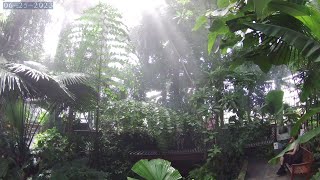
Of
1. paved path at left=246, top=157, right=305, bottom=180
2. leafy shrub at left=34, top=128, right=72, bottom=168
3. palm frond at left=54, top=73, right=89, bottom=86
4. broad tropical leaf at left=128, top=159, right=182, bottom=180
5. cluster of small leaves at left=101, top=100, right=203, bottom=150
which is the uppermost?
palm frond at left=54, top=73, right=89, bottom=86

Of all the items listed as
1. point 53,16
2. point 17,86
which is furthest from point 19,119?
point 53,16

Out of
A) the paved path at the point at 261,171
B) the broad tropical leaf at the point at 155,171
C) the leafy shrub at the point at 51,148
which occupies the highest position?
the leafy shrub at the point at 51,148

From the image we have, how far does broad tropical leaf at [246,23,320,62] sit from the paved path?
16.8 feet

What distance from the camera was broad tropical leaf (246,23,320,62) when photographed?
3.09 m

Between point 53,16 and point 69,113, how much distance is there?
6610 mm

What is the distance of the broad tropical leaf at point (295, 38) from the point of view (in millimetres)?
3088

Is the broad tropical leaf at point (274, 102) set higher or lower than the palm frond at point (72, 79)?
lower

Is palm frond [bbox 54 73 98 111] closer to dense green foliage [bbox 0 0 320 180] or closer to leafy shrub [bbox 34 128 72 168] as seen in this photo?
dense green foliage [bbox 0 0 320 180]

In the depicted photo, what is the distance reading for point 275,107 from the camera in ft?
31.3

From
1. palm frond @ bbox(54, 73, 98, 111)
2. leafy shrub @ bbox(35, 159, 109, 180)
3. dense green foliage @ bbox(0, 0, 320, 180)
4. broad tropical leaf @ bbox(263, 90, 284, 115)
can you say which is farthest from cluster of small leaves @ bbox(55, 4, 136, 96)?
broad tropical leaf @ bbox(263, 90, 284, 115)

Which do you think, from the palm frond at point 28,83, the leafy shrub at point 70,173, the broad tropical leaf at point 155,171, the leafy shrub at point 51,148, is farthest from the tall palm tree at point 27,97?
the broad tropical leaf at point 155,171

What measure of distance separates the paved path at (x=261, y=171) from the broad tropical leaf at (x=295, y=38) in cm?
512

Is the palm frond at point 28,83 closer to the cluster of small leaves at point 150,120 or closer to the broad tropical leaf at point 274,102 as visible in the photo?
the cluster of small leaves at point 150,120

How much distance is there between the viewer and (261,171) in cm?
873
